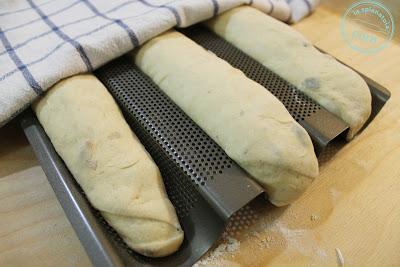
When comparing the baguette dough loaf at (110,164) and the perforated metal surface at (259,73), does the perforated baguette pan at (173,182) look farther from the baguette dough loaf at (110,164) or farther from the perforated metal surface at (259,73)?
the perforated metal surface at (259,73)

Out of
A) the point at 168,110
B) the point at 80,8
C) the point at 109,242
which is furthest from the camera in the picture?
the point at 80,8

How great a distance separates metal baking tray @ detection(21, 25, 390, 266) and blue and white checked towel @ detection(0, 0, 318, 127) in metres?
0.06

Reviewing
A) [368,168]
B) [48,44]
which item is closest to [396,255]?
[368,168]

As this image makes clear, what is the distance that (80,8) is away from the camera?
2.49ft

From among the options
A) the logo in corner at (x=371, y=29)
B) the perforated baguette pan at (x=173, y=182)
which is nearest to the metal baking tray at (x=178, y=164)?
the perforated baguette pan at (x=173, y=182)

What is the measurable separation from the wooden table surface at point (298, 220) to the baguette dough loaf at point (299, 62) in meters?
0.10

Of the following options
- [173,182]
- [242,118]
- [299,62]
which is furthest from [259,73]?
[173,182]

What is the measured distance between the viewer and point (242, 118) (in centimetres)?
54

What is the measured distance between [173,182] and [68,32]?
415 mm

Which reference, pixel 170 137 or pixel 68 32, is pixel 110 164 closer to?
pixel 170 137

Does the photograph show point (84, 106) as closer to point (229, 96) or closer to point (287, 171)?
point (229, 96)

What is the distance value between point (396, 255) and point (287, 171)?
26 cm

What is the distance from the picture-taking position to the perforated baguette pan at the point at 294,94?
584mm

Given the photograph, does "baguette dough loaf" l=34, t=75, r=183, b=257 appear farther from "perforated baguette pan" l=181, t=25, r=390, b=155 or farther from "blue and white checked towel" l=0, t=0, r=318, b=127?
"perforated baguette pan" l=181, t=25, r=390, b=155
